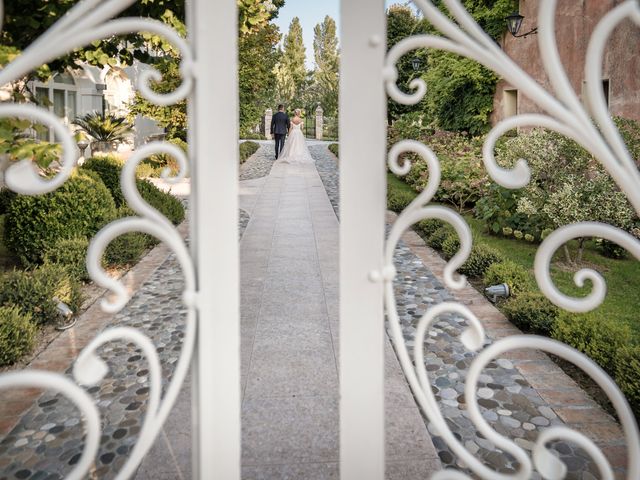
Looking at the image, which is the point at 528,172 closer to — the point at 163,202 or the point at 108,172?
the point at 163,202

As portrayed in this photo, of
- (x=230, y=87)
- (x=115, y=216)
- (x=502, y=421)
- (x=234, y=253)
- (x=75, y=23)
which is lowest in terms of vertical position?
(x=502, y=421)

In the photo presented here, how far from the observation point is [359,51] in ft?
3.70

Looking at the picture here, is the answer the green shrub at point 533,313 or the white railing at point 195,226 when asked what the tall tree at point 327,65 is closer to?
the green shrub at point 533,313

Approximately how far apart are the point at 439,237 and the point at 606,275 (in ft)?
6.81

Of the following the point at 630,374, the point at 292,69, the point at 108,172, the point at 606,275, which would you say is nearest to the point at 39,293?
the point at 630,374

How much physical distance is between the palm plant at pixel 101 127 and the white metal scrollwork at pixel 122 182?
527 inches

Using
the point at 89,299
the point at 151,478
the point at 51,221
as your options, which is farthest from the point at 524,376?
the point at 51,221

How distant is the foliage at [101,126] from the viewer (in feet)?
44.0

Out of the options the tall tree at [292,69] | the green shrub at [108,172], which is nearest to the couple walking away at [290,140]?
the green shrub at [108,172]

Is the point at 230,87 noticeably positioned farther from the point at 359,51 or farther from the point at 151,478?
the point at 151,478

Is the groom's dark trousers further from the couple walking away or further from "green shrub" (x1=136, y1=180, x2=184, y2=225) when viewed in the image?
"green shrub" (x1=136, y1=180, x2=184, y2=225)

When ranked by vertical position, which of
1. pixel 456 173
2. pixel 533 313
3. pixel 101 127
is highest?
pixel 101 127

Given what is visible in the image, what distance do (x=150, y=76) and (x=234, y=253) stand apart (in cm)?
42

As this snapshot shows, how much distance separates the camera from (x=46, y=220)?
20.2 feet
